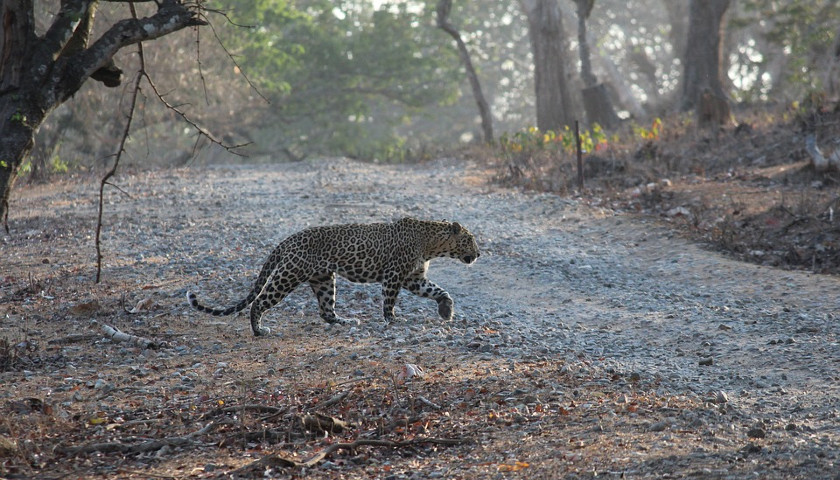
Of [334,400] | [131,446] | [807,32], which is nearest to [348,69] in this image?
[807,32]

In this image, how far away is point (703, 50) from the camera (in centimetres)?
Answer: 2866

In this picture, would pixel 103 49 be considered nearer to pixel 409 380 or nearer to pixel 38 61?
pixel 38 61

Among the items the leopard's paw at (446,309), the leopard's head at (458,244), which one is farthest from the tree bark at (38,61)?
the leopard's paw at (446,309)

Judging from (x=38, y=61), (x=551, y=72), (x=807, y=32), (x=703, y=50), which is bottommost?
(x=38, y=61)

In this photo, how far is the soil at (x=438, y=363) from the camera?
638cm

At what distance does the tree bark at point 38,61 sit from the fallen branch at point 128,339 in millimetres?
1570

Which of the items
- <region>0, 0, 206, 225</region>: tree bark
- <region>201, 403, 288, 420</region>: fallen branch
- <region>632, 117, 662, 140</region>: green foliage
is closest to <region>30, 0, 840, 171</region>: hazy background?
<region>632, 117, 662, 140</region>: green foliage

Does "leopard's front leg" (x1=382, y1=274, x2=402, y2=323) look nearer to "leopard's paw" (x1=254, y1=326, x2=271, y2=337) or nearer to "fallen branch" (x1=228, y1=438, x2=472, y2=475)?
"leopard's paw" (x1=254, y1=326, x2=271, y2=337)

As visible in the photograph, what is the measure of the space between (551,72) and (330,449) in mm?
25310

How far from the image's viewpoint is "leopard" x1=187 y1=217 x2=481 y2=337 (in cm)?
997

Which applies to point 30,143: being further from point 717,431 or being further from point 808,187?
point 808,187

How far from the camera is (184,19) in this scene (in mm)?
9609

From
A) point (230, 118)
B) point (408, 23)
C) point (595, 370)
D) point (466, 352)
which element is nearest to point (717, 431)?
point (595, 370)

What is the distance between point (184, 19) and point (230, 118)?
85.3ft
